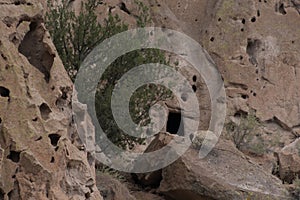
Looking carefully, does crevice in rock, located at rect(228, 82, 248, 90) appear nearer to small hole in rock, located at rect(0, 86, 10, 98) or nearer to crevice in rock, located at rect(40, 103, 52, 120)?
crevice in rock, located at rect(40, 103, 52, 120)

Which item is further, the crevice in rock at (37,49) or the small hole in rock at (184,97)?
the small hole in rock at (184,97)

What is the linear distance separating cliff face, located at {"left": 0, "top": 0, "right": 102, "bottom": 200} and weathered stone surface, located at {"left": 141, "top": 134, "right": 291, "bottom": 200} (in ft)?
12.5

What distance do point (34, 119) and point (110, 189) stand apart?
300 cm

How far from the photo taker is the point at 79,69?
13406 millimetres

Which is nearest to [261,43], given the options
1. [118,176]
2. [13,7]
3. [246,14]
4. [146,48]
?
[246,14]

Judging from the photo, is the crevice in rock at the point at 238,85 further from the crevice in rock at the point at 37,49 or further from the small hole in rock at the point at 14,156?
the small hole in rock at the point at 14,156

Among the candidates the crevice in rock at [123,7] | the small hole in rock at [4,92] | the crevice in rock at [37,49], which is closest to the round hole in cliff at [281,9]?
the crevice in rock at [123,7]

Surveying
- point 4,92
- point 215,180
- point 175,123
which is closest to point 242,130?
point 175,123

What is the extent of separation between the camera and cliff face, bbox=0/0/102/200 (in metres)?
5.97

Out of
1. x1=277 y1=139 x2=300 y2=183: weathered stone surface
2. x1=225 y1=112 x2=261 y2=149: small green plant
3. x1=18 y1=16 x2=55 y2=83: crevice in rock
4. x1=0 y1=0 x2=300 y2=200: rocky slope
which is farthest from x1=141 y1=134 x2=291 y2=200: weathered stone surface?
x1=225 y1=112 x2=261 y2=149: small green plant

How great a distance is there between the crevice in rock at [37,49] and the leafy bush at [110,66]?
6.44m

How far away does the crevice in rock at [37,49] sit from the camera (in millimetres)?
6820

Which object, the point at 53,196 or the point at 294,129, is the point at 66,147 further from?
the point at 294,129

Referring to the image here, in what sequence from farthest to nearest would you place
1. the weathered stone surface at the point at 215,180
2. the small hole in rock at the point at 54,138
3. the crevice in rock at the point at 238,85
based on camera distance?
the crevice in rock at the point at 238,85 → the weathered stone surface at the point at 215,180 → the small hole in rock at the point at 54,138
